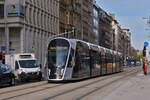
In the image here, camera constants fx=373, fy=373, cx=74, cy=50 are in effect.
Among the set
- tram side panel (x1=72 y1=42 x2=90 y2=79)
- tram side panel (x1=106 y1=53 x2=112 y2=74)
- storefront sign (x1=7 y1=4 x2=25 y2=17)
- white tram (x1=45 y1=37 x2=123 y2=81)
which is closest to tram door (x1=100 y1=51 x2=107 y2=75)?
tram side panel (x1=106 y1=53 x2=112 y2=74)

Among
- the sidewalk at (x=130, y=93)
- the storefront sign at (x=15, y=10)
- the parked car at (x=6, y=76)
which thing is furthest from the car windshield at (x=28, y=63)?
the storefront sign at (x=15, y=10)

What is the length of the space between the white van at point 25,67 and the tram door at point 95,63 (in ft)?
15.4

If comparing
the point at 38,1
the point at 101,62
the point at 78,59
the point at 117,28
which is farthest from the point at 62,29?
the point at 117,28

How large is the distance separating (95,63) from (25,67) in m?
6.43

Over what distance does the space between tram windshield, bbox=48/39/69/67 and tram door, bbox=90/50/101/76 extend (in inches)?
246

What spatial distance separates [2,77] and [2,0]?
32.4m

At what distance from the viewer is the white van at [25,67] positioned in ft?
101

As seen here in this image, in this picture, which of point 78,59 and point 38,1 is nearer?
point 78,59

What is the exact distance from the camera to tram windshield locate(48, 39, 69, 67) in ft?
84.4

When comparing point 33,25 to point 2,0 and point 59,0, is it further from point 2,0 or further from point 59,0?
point 59,0

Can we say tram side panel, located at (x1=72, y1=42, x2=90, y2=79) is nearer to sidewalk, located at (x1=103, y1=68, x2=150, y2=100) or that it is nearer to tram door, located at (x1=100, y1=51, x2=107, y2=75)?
sidewalk, located at (x1=103, y1=68, x2=150, y2=100)

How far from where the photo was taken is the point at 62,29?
74.4 metres

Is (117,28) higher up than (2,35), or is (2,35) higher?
(117,28)

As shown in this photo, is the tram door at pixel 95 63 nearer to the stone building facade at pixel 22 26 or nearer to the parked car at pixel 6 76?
the parked car at pixel 6 76
